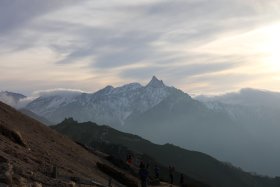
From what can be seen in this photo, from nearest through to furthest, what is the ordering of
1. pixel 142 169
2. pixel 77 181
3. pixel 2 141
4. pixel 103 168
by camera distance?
pixel 77 181 < pixel 2 141 < pixel 142 169 < pixel 103 168

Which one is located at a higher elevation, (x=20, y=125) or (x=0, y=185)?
(x=20, y=125)

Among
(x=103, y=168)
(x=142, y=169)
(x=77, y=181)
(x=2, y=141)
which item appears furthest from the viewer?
(x=103, y=168)

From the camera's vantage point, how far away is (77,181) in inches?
1377

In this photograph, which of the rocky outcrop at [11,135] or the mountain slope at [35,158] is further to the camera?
the rocky outcrop at [11,135]

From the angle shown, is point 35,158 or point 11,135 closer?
point 35,158

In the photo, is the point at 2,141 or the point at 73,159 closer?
the point at 2,141

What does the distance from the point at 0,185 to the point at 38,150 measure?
995 inches

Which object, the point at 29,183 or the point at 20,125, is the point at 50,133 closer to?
the point at 20,125

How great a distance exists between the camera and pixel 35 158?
4050cm

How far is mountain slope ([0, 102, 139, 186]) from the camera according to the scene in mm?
27331

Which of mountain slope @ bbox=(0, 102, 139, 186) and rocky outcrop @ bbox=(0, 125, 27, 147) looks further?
rocky outcrop @ bbox=(0, 125, 27, 147)

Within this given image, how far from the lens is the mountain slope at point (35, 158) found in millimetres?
27331

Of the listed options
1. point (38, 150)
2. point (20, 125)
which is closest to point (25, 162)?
Result: point (38, 150)

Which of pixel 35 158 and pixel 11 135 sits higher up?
pixel 11 135
